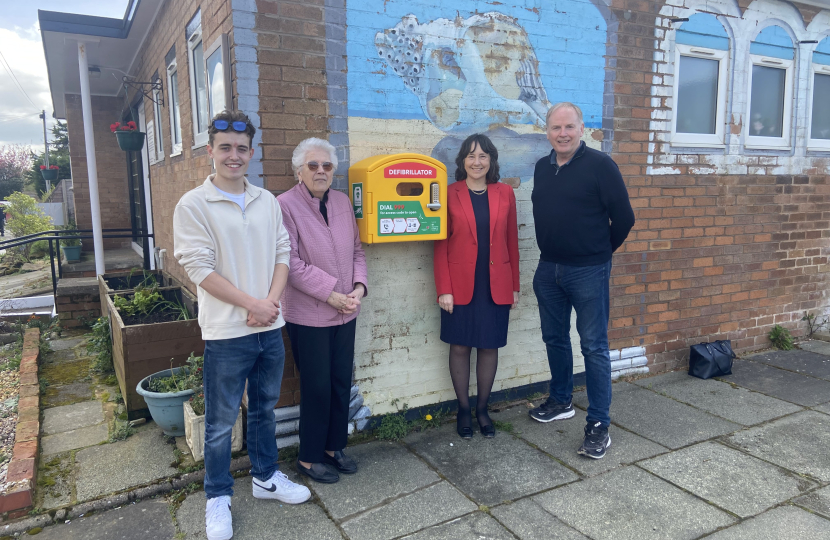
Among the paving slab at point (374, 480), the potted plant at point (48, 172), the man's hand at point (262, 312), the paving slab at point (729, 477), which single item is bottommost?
the paving slab at point (729, 477)

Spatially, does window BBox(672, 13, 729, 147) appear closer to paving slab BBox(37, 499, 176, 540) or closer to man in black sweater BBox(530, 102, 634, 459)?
man in black sweater BBox(530, 102, 634, 459)

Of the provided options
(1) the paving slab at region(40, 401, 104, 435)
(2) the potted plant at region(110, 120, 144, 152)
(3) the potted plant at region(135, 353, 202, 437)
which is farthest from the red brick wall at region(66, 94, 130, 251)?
(3) the potted plant at region(135, 353, 202, 437)

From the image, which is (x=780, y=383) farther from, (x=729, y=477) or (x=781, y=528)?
(x=781, y=528)

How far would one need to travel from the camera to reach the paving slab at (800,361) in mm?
5172

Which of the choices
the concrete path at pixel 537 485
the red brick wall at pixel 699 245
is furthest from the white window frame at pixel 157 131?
the red brick wall at pixel 699 245

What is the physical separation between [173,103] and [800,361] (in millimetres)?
6630

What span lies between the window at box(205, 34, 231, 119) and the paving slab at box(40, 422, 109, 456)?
2338 millimetres

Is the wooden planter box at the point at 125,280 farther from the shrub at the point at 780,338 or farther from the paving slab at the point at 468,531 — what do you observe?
the shrub at the point at 780,338

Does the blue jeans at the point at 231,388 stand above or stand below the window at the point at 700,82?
below

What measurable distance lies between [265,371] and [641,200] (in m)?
3.48

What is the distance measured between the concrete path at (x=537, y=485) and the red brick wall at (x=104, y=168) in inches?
240

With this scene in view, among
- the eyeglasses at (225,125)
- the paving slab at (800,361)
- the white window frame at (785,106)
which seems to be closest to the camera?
the eyeglasses at (225,125)

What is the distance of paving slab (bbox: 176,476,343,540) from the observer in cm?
277

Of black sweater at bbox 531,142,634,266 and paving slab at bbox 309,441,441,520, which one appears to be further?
black sweater at bbox 531,142,634,266
